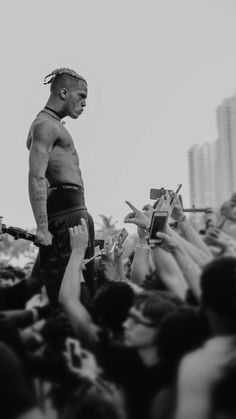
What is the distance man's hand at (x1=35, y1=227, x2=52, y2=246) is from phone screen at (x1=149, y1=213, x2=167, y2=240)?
2.96 feet

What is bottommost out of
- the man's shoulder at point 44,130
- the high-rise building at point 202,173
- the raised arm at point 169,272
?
the high-rise building at point 202,173

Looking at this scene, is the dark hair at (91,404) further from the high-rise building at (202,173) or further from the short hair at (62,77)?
the high-rise building at (202,173)

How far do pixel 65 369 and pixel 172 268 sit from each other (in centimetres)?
89

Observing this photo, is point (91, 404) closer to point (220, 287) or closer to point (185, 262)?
point (220, 287)

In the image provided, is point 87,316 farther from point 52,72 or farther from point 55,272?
point 52,72

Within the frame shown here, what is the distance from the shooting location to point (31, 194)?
4.88 m

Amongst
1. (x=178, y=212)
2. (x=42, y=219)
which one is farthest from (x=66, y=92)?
(x=178, y=212)

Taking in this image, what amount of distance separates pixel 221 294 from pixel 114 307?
0.63m

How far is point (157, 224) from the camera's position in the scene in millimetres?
4078

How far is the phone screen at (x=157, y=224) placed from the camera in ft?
13.2

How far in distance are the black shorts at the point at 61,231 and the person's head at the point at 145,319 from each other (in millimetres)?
1675

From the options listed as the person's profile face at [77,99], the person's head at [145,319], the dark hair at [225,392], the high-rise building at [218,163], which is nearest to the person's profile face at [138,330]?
the person's head at [145,319]

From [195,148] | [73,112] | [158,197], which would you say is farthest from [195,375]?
[195,148]

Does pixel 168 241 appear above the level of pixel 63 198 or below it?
below
